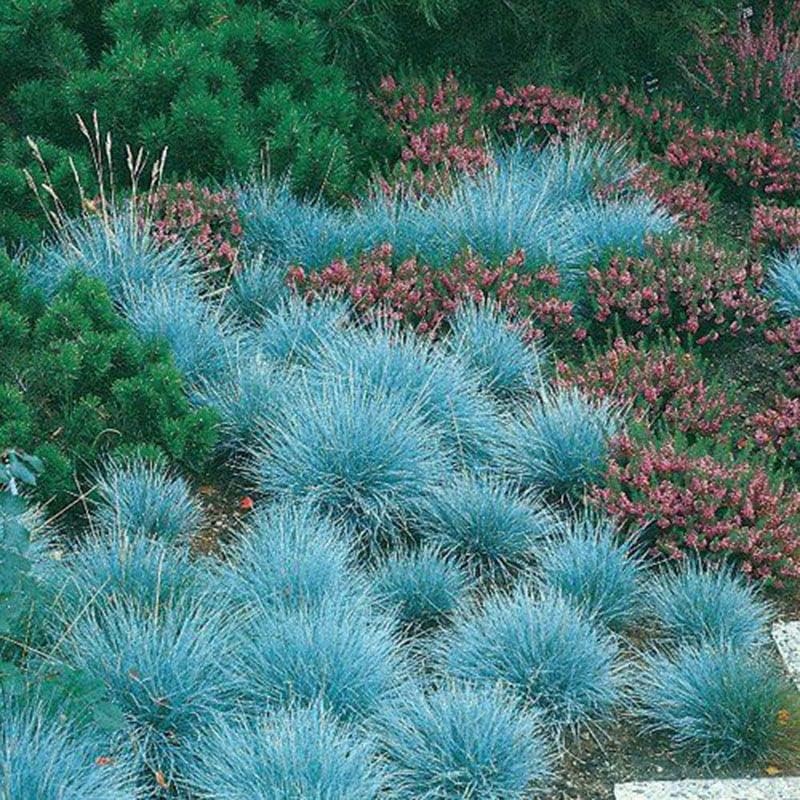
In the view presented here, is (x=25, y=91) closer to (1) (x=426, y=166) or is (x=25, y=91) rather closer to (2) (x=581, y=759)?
(1) (x=426, y=166)

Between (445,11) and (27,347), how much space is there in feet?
11.7

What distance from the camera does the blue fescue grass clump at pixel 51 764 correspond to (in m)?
3.82

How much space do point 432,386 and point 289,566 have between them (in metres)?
1.16

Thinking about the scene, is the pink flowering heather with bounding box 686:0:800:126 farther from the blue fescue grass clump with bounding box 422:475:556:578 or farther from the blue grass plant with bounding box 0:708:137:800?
the blue grass plant with bounding box 0:708:137:800

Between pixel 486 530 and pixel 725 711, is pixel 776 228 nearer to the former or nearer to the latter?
pixel 486 530

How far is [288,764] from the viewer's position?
4012 mm

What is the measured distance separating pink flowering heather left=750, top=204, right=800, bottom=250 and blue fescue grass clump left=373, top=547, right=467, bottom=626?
2.86 m

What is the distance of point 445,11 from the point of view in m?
8.05

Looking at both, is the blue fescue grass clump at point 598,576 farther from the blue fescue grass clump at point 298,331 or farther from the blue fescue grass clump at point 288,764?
the blue fescue grass clump at point 298,331

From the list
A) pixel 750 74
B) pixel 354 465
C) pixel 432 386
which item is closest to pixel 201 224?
pixel 432 386

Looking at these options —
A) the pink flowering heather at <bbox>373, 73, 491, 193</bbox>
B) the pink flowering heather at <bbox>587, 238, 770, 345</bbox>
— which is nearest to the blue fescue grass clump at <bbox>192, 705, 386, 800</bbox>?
the pink flowering heather at <bbox>587, 238, 770, 345</bbox>

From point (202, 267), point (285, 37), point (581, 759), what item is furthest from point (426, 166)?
point (581, 759)

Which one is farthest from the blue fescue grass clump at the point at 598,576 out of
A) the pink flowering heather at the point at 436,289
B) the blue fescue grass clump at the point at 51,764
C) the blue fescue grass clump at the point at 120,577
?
the blue fescue grass clump at the point at 51,764

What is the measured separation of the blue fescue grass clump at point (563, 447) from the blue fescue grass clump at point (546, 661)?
90 centimetres
